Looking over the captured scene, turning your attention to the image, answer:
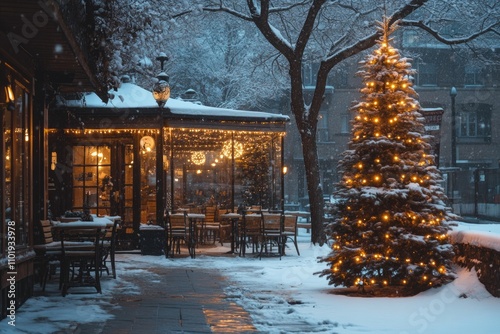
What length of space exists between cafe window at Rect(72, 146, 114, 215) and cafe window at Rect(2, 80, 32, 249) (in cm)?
762

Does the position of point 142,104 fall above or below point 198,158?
above

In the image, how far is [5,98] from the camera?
8523 millimetres

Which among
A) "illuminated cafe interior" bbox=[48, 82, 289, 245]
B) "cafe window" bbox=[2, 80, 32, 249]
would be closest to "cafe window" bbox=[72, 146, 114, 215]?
"illuminated cafe interior" bbox=[48, 82, 289, 245]

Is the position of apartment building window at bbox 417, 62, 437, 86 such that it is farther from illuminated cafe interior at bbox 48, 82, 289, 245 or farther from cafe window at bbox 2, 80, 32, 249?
cafe window at bbox 2, 80, 32, 249

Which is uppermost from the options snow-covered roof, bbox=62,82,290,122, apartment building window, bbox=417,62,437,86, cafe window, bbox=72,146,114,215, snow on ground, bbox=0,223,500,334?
apartment building window, bbox=417,62,437,86

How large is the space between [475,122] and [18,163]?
134 feet

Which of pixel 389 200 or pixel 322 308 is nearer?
pixel 322 308

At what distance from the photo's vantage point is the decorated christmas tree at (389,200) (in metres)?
10.3

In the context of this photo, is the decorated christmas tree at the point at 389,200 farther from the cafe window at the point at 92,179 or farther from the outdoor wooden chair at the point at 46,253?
the cafe window at the point at 92,179

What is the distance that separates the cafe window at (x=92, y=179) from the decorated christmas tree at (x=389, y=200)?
8.57 metres

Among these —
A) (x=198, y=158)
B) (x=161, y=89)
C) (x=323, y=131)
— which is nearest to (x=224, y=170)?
(x=198, y=158)

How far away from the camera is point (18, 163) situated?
953 centimetres

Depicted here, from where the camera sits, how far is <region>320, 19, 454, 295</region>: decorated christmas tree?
10258 mm

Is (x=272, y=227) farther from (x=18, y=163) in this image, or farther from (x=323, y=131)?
(x=323, y=131)
